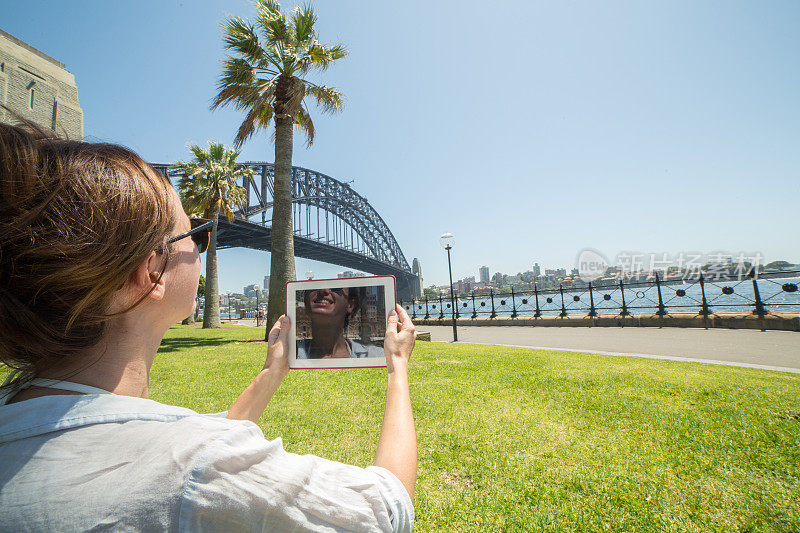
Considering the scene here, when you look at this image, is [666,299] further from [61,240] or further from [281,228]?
[61,240]

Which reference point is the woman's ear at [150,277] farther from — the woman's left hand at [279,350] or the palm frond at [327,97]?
the palm frond at [327,97]

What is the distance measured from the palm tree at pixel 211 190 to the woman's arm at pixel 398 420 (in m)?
19.6

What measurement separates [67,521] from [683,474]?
3.28 metres

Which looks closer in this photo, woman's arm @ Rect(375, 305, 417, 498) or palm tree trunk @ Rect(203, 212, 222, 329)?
woman's arm @ Rect(375, 305, 417, 498)

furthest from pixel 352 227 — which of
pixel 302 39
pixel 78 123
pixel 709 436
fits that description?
pixel 709 436

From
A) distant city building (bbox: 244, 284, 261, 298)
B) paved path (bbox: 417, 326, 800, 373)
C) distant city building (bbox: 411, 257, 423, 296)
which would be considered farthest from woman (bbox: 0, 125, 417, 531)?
distant city building (bbox: 411, 257, 423, 296)

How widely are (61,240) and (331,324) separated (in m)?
0.84

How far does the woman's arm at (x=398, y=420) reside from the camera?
A: 2.69 ft

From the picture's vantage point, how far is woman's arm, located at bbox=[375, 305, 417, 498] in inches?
32.3

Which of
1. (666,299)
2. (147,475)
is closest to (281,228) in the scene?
(147,475)

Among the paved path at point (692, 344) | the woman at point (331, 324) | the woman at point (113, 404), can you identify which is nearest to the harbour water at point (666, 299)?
the paved path at point (692, 344)

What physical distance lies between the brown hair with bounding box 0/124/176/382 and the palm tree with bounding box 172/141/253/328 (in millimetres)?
19630

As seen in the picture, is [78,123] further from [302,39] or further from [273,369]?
[273,369]

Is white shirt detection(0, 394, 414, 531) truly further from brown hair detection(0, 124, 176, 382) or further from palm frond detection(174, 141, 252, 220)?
palm frond detection(174, 141, 252, 220)
